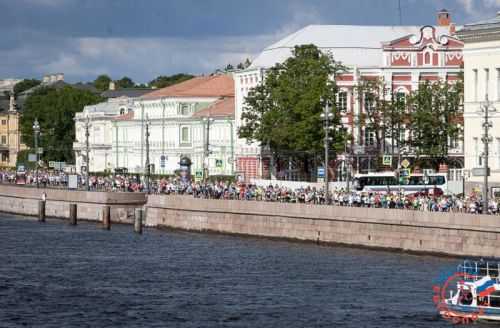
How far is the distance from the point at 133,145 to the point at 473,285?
Answer: 110618 millimetres

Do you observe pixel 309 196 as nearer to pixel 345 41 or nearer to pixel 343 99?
pixel 343 99

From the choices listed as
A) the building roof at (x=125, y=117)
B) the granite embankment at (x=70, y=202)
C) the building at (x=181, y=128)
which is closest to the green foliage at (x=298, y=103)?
the granite embankment at (x=70, y=202)

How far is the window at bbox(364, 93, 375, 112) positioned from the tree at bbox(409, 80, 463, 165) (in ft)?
16.0

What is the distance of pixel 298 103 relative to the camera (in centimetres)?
Answer: 11538

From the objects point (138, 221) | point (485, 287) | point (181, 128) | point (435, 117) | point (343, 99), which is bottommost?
Answer: point (485, 287)

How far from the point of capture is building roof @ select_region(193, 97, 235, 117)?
486 ft

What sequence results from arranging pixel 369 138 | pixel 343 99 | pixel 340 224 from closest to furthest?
pixel 340 224 < pixel 369 138 < pixel 343 99

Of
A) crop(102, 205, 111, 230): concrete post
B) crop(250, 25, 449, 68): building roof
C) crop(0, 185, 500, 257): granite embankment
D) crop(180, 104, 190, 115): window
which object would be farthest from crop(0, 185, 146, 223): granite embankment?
crop(180, 104, 190, 115): window

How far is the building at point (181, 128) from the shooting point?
147 m

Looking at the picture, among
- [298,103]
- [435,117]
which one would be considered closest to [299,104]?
[298,103]

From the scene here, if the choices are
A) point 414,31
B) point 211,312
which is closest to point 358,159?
point 414,31

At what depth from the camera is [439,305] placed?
189 feet

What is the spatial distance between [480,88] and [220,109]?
5750 cm

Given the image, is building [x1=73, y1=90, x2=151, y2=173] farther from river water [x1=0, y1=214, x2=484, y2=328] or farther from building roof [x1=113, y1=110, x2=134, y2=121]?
river water [x1=0, y1=214, x2=484, y2=328]
